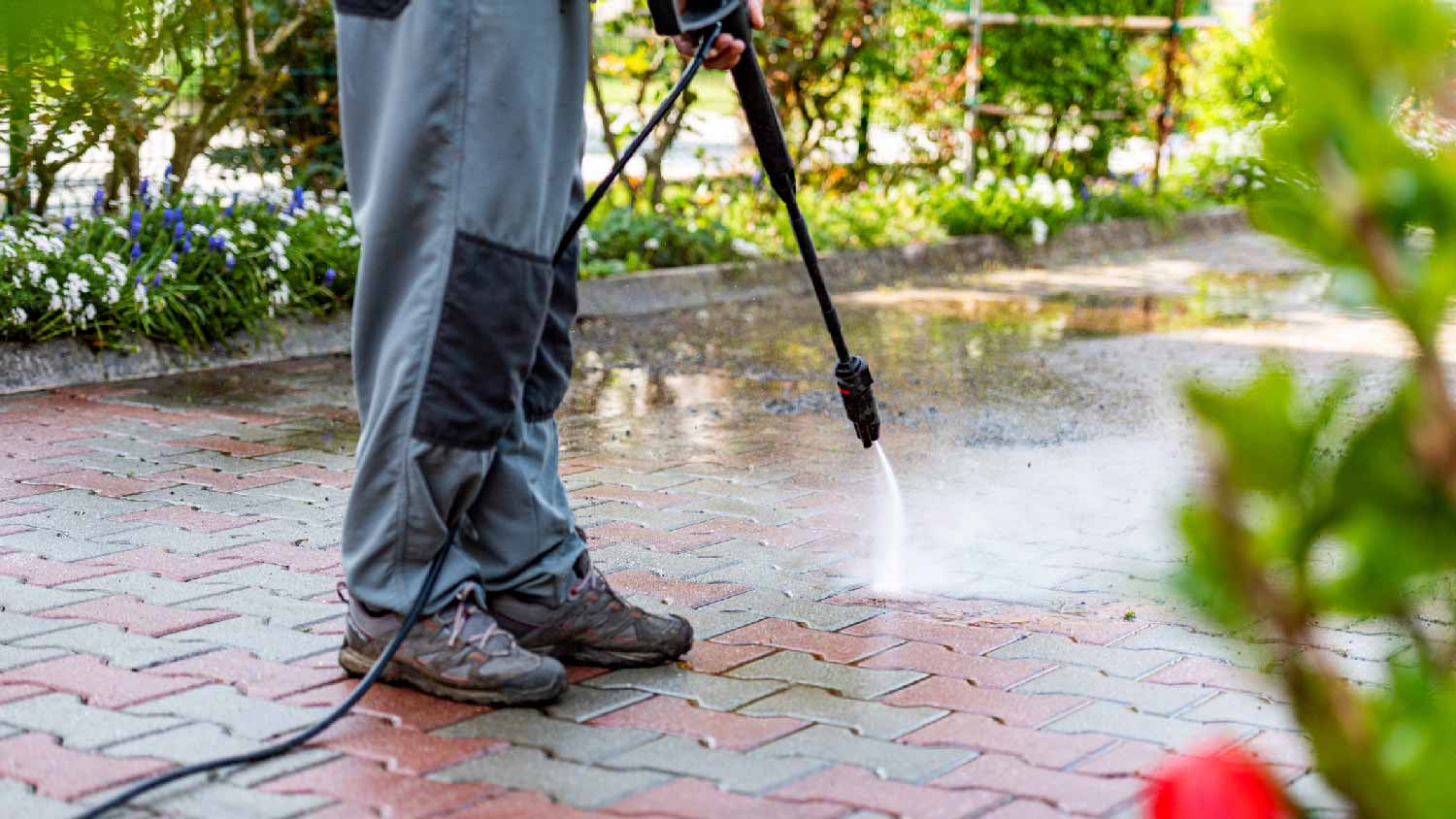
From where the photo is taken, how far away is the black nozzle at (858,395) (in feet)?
10.3

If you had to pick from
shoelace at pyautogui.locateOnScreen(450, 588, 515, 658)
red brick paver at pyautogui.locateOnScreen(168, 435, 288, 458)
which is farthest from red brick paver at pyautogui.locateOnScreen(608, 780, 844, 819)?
red brick paver at pyautogui.locateOnScreen(168, 435, 288, 458)

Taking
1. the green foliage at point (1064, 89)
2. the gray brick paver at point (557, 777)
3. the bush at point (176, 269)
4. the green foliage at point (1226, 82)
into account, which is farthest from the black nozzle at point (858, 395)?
the green foliage at point (1226, 82)

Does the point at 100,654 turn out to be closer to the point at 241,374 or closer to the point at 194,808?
the point at 194,808

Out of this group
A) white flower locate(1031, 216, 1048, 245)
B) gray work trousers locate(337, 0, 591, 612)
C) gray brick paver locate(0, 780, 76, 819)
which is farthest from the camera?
white flower locate(1031, 216, 1048, 245)

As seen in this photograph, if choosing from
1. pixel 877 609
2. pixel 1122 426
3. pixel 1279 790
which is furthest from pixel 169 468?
pixel 1279 790

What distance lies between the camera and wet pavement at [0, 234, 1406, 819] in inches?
85.4

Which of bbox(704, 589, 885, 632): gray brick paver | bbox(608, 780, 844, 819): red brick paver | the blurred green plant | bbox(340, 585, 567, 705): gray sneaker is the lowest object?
bbox(704, 589, 885, 632): gray brick paver

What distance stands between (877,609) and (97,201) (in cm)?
436

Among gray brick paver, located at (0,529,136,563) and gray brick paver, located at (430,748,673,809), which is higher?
gray brick paver, located at (430,748,673,809)

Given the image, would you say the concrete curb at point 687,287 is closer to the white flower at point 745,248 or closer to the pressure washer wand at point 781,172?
the white flower at point 745,248

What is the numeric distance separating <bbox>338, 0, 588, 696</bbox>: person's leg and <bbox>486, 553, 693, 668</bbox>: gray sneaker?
14 cm

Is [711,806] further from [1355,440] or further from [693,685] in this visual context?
[1355,440]

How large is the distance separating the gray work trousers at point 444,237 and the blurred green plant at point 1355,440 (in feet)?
5.47

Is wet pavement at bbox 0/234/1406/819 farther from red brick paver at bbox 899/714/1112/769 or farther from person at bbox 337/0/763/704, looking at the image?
person at bbox 337/0/763/704
